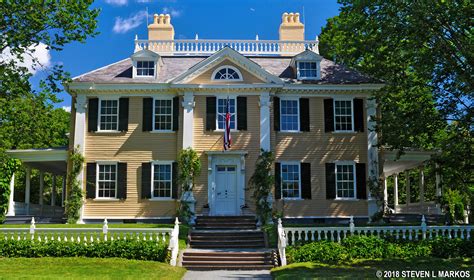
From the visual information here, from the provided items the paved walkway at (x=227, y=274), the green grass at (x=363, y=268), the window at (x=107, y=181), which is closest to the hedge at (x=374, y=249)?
the green grass at (x=363, y=268)

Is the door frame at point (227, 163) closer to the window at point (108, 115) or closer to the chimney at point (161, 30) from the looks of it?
the window at point (108, 115)

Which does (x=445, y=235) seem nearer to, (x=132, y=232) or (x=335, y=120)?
(x=335, y=120)

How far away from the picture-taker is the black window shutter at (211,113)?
2336cm

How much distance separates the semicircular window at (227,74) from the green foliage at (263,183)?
3.63 metres

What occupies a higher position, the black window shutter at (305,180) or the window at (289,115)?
the window at (289,115)

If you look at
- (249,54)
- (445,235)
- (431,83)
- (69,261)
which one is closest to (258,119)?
(249,54)

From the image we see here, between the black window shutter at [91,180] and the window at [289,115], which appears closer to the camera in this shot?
the black window shutter at [91,180]

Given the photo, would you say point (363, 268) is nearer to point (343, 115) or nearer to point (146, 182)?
point (343, 115)

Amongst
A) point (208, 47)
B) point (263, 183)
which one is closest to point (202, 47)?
point (208, 47)

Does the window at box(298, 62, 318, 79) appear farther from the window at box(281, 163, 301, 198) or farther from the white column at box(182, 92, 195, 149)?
the white column at box(182, 92, 195, 149)

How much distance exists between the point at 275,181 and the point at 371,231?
265 inches

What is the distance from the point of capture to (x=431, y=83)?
19.0 m

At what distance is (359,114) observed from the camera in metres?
24.1

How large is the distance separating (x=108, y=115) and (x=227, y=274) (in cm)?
1184
